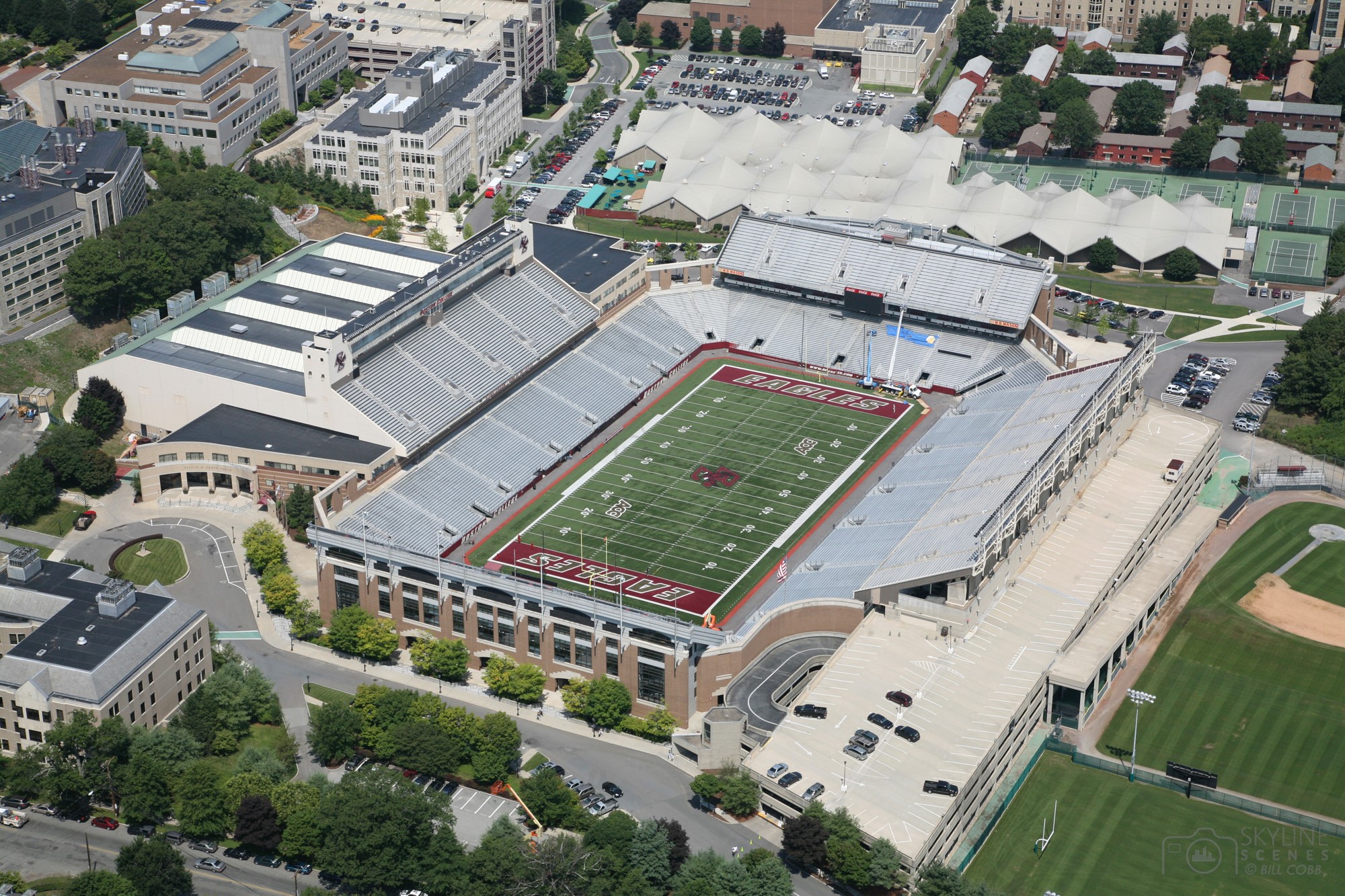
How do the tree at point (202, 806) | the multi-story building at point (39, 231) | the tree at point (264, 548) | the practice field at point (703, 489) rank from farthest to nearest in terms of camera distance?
the multi-story building at point (39, 231) < the practice field at point (703, 489) < the tree at point (264, 548) < the tree at point (202, 806)

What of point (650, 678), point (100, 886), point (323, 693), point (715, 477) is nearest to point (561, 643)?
point (650, 678)

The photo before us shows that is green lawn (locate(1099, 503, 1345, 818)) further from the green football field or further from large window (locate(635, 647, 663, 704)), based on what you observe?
large window (locate(635, 647, 663, 704))

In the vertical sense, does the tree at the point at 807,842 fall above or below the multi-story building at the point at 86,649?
below

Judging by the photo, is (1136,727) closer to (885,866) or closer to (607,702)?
(885,866)

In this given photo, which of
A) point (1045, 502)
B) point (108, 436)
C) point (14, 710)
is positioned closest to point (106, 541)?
point (108, 436)

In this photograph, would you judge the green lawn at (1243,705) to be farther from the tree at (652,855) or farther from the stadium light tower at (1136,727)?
the tree at (652,855)

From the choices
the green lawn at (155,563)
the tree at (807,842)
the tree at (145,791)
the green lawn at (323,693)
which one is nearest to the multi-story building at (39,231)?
the green lawn at (155,563)
